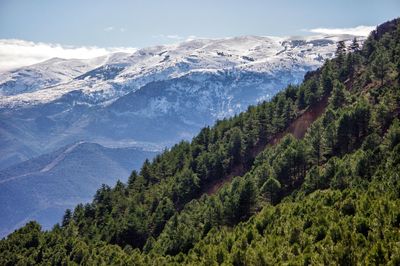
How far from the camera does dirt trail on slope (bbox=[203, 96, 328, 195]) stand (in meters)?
178

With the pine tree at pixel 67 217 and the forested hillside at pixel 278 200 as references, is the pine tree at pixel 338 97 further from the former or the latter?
the pine tree at pixel 67 217

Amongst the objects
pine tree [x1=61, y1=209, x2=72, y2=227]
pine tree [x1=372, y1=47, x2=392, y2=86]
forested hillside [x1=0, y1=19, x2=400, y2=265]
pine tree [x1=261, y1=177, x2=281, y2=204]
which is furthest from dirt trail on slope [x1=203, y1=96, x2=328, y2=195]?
pine tree [x1=61, y1=209, x2=72, y2=227]

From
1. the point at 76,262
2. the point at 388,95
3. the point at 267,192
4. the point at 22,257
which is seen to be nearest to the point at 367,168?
the point at 267,192

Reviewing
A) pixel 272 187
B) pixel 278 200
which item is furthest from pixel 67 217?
pixel 272 187

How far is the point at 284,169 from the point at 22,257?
74.4 m

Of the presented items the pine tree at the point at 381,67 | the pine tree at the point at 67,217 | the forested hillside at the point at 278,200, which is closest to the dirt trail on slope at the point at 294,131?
the forested hillside at the point at 278,200

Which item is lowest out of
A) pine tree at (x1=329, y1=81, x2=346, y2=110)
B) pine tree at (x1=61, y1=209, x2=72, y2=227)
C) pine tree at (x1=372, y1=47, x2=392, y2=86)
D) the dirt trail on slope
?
pine tree at (x1=61, y1=209, x2=72, y2=227)

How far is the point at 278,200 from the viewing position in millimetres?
132250

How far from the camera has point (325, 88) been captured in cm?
19012

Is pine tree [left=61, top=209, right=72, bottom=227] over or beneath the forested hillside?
beneath

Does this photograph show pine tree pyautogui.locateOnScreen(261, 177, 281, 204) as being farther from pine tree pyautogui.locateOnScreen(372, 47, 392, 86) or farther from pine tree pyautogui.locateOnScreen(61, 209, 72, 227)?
pine tree pyautogui.locateOnScreen(61, 209, 72, 227)

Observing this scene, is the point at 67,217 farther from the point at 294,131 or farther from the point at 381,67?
the point at 381,67

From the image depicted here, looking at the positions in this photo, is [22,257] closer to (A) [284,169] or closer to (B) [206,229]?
(B) [206,229]

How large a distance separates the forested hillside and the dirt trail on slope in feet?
1.36
